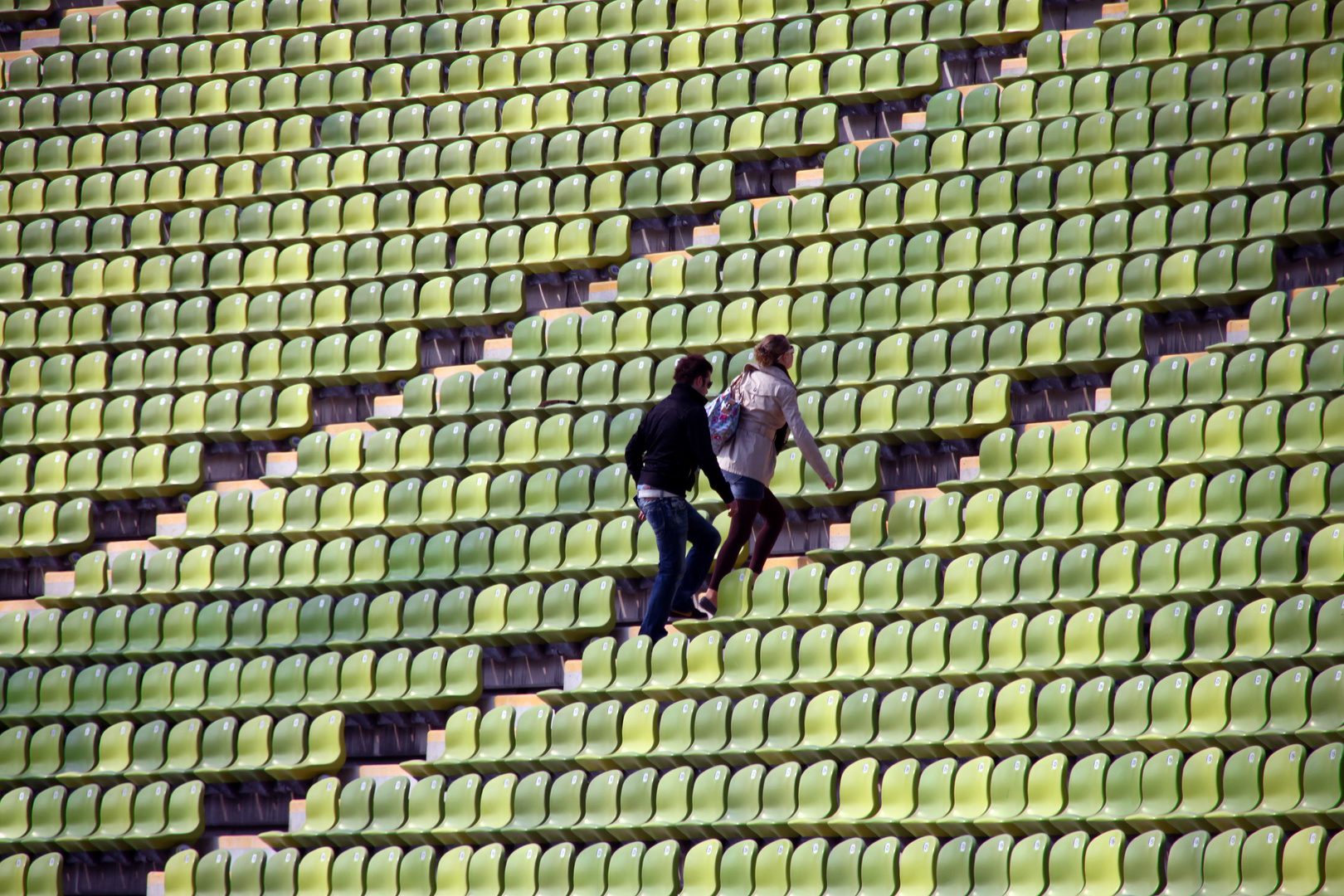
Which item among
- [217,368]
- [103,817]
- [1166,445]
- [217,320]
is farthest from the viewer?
[217,320]

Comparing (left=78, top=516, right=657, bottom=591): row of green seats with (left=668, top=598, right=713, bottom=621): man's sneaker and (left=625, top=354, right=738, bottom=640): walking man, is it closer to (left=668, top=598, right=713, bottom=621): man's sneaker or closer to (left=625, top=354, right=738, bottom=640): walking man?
(left=668, top=598, right=713, bottom=621): man's sneaker

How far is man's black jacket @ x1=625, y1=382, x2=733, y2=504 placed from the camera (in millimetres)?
5934

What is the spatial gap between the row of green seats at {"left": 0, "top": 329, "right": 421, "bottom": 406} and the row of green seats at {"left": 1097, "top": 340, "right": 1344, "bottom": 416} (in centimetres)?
353

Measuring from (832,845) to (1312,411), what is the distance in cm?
238

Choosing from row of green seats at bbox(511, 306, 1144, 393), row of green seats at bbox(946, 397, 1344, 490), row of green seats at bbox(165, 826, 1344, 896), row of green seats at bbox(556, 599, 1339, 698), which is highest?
row of green seats at bbox(511, 306, 1144, 393)

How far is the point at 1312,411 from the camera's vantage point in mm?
6012

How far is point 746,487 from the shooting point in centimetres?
607

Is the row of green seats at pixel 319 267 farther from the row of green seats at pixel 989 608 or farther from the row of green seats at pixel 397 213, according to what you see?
the row of green seats at pixel 989 608

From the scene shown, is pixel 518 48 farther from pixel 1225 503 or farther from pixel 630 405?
pixel 1225 503

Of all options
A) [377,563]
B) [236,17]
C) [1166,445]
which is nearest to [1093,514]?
[1166,445]

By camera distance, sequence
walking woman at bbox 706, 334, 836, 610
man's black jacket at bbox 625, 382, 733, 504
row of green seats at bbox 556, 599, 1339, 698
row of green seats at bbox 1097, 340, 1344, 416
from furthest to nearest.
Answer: row of green seats at bbox 1097, 340, 1344, 416
walking woman at bbox 706, 334, 836, 610
man's black jacket at bbox 625, 382, 733, 504
row of green seats at bbox 556, 599, 1339, 698

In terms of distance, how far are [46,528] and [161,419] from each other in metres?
0.78

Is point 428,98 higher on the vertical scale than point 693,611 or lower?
higher

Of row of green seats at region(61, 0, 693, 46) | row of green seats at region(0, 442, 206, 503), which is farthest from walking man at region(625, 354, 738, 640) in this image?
row of green seats at region(61, 0, 693, 46)
